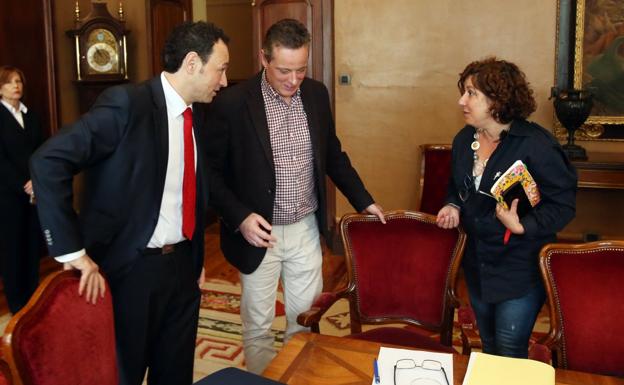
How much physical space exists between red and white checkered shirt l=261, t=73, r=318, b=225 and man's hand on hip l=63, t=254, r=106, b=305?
0.86 meters

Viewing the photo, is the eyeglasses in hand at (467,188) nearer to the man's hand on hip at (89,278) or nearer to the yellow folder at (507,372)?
the yellow folder at (507,372)

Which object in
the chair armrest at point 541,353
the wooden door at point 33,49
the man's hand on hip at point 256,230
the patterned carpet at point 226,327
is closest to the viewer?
the chair armrest at point 541,353

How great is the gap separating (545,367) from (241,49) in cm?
787

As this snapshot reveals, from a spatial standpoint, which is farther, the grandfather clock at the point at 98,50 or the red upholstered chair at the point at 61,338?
the grandfather clock at the point at 98,50

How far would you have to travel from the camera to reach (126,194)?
188 cm

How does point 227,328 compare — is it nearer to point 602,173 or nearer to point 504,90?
point 504,90

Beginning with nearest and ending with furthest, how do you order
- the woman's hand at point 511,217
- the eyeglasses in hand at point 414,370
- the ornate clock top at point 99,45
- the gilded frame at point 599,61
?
1. the eyeglasses in hand at point 414,370
2. the woman's hand at point 511,217
3. the gilded frame at point 599,61
4. the ornate clock top at point 99,45

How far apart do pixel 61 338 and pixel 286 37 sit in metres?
1.28

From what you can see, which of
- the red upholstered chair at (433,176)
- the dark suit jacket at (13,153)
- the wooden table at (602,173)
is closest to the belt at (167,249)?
the dark suit jacket at (13,153)

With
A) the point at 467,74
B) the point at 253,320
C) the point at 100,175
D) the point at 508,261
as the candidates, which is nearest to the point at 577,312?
the point at 508,261

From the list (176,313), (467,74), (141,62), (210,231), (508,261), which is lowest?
(210,231)

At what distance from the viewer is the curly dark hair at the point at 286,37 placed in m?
2.23

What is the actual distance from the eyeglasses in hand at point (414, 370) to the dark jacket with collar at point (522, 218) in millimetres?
651

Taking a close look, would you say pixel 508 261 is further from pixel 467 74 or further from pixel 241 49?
pixel 241 49
